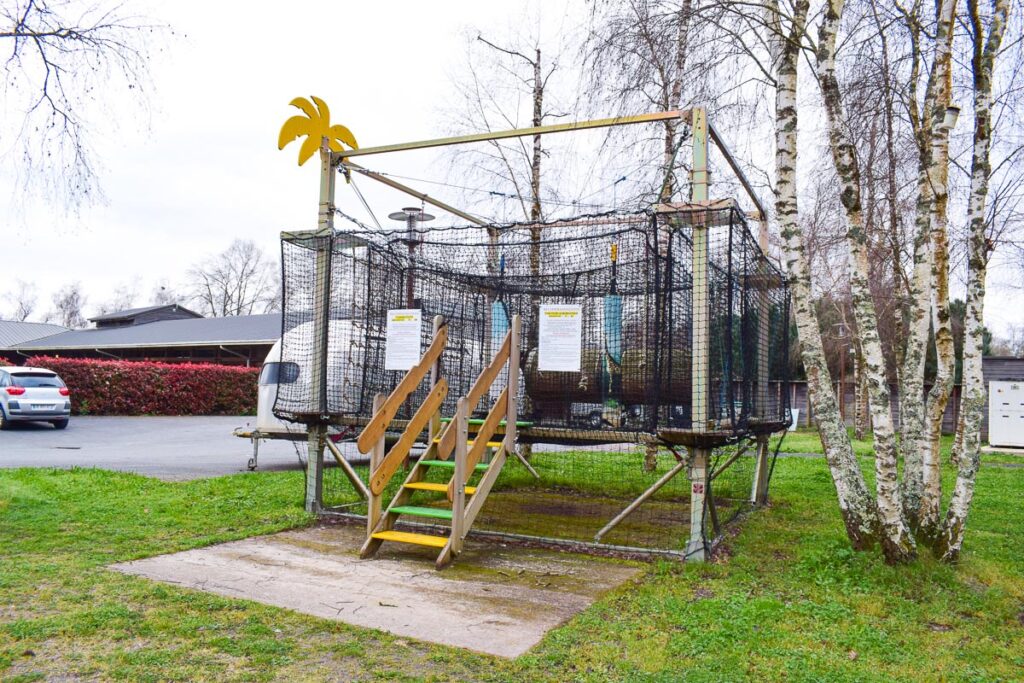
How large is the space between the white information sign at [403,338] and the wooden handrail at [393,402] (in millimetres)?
484

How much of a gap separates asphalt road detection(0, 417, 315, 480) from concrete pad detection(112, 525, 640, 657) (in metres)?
4.82

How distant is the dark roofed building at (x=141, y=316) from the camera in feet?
137

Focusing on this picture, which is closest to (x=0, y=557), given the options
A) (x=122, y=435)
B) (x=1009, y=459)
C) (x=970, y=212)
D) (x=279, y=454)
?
(x=970, y=212)

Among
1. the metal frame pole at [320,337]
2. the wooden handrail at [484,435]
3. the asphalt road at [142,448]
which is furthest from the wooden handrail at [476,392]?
the asphalt road at [142,448]

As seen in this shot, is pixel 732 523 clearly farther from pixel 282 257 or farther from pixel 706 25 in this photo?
pixel 282 257

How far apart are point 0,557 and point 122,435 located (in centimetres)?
1241

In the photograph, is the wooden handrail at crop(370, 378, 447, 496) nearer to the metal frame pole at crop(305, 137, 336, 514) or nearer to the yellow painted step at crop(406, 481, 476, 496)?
the yellow painted step at crop(406, 481, 476, 496)

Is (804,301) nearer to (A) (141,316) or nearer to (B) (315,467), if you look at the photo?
(B) (315,467)

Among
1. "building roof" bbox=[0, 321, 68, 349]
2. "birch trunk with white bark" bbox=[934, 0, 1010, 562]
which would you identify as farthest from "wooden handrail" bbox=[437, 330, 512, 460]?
"building roof" bbox=[0, 321, 68, 349]

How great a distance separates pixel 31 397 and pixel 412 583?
50.6 ft

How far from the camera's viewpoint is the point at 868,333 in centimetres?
515

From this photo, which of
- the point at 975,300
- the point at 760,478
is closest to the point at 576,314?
the point at 975,300

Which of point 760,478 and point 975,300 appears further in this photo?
point 760,478

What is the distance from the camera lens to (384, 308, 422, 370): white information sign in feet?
22.8
